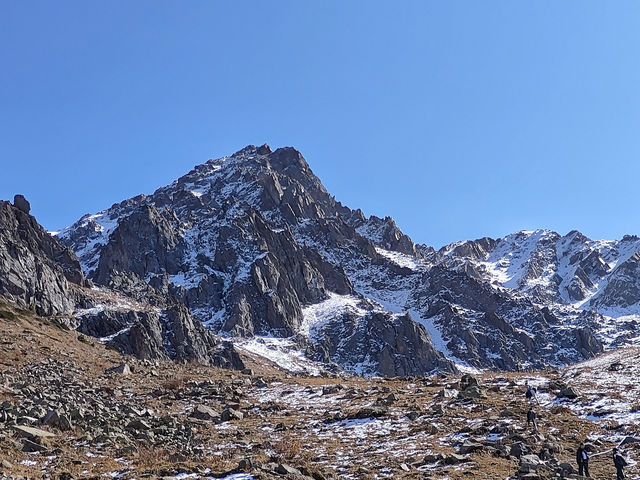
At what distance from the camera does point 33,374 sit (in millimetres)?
34375

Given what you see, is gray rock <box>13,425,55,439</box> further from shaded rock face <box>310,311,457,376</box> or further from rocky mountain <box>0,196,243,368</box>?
shaded rock face <box>310,311,457,376</box>

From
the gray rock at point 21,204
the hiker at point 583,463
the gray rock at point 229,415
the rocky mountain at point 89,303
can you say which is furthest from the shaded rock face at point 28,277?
the hiker at point 583,463

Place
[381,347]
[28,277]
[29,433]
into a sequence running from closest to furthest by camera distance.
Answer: [29,433] → [28,277] → [381,347]

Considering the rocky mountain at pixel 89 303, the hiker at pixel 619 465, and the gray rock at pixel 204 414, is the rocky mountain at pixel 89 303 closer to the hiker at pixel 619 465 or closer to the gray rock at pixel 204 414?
the gray rock at pixel 204 414

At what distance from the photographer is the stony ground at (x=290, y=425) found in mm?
19781

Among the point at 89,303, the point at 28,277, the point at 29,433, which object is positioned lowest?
the point at 29,433

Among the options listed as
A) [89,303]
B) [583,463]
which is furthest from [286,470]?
[89,303]

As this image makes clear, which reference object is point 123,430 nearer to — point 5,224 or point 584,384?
point 584,384

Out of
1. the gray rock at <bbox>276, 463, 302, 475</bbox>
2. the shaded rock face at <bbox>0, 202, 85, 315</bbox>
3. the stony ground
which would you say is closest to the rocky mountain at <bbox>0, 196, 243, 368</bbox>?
the shaded rock face at <bbox>0, 202, 85, 315</bbox>

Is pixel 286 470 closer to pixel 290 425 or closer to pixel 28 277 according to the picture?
pixel 290 425

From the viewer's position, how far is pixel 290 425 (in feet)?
94.5

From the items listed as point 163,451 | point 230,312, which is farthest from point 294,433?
point 230,312

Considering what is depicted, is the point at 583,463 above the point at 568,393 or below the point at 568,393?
below

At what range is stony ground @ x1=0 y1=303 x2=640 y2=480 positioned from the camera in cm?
1978
